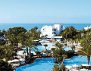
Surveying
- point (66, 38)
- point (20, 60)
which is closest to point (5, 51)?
point (20, 60)

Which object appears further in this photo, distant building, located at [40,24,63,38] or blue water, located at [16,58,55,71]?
distant building, located at [40,24,63,38]

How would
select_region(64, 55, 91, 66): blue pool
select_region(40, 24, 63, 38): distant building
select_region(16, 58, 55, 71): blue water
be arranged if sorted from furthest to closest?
select_region(40, 24, 63, 38): distant building
select_region(64, 55, 91, 66): blue pool
select_region(16, 58, 55, 71): blue water

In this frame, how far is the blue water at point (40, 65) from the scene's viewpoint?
32.9 meters

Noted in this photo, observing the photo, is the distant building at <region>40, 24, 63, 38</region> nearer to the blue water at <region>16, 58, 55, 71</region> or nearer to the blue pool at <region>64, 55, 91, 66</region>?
the blue pool at <region>64, 55, 91, 66</region>

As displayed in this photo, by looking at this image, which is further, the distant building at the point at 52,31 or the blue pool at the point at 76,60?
the distant building at the point at 52,31

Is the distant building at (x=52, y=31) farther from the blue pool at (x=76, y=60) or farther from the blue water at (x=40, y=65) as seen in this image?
the blue water at (x=40, y=65)

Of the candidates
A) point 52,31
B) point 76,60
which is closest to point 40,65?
point 76,60

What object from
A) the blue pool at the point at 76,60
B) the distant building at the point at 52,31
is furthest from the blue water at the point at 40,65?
the distant building at the point at 52,31

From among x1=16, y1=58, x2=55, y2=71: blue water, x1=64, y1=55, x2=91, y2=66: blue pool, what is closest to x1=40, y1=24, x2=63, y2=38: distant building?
x1=64, y1=55, x2=91, y2=66: blue pool

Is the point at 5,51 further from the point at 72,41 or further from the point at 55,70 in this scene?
the point at 72,41

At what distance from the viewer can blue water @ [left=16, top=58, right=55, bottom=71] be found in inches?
→ 1297

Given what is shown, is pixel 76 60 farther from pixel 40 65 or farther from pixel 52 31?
pixel 52 31

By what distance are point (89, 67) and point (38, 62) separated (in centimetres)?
938

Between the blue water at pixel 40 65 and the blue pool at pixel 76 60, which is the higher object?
the blue pool at pixel 76 60
